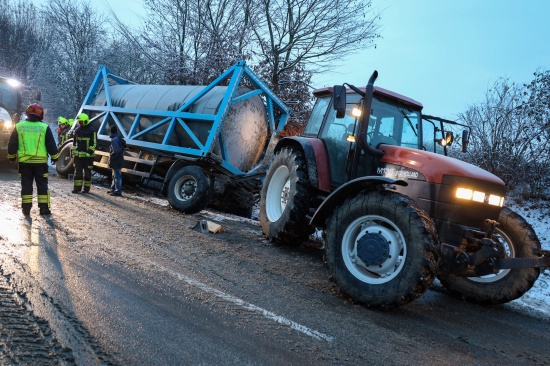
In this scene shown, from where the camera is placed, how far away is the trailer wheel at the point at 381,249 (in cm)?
312

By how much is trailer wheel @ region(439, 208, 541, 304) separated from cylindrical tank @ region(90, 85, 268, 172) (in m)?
4.96

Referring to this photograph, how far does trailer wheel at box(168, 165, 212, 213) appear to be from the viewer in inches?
275

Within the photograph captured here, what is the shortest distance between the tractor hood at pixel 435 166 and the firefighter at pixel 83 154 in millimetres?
6793

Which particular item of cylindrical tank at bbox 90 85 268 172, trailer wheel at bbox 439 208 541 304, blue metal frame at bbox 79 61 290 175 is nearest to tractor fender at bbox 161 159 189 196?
blue metal frame at bbox 79 61 290 175

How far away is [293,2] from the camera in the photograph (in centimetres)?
1356

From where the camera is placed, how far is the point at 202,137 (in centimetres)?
772

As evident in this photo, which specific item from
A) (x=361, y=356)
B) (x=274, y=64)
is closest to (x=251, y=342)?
(x=361, y=356)

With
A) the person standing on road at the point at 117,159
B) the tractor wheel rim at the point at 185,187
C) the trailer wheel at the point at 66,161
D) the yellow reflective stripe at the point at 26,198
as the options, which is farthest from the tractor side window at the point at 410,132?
the trailer wheel at the point at 66,161

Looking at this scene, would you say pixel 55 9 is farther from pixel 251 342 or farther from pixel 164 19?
pixel 251 342

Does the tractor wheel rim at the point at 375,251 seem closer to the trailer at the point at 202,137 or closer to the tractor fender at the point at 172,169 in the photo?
the trailer at the point at 202,137

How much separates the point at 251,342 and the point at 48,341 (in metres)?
1.22

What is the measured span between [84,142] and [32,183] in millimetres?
2661

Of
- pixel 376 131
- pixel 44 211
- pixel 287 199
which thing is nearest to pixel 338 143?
pixel 376 131

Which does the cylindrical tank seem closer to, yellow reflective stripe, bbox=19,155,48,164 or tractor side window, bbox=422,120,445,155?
yellow reflective stripe, bbox=19,155,48,164
